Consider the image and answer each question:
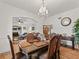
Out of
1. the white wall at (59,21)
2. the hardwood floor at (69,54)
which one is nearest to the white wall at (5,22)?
the white wall at (59,21)

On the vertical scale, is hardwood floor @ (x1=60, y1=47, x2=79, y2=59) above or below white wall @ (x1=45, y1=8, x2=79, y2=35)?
below

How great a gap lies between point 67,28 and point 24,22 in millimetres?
2769

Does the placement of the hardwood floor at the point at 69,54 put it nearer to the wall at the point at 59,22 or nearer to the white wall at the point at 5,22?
the wall at the point at 59,22

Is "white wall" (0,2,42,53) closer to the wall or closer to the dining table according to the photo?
the wall

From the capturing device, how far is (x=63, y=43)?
5668mm

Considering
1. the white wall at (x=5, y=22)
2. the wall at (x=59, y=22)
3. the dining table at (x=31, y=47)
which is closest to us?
the dining table at (x=31, y=47)

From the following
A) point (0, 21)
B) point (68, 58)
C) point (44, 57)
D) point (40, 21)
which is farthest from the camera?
point (40, 21)

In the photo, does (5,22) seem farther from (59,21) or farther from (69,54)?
(69,54)

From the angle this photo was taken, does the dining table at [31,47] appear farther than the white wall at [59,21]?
No

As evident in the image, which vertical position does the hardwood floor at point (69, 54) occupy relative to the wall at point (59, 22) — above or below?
below

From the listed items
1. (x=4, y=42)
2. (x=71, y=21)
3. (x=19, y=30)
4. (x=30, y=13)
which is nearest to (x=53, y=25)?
(x=71, y=21)

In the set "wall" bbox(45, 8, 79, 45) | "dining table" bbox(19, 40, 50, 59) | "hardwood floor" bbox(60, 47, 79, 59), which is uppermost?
"wall" bbox(45, 8, 79, 45)

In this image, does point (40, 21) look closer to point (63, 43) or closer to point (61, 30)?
point (61, 30)

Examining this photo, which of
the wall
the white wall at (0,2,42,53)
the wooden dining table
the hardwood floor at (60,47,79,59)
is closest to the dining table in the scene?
the wooden dining table
